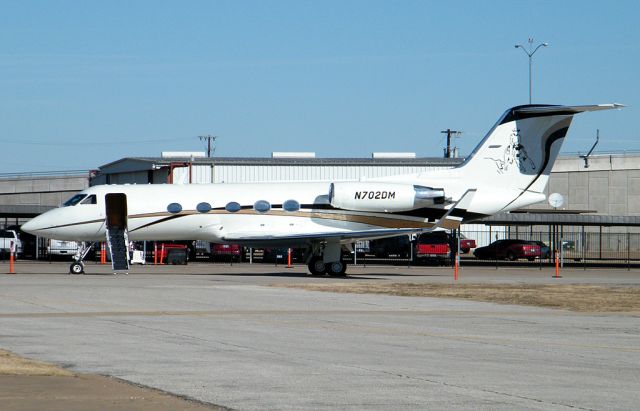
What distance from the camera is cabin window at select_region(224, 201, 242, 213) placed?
1475 inches

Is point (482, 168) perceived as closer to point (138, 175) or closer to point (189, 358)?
point (189, 358)

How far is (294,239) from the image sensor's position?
36.4 metres

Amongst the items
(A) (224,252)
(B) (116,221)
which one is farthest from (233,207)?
(A) (224,252)

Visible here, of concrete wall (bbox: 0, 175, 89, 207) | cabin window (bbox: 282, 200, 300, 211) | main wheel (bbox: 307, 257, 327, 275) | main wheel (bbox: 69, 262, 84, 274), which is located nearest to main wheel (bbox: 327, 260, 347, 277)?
main wheel (bbox: 307, 257, 327, 275)

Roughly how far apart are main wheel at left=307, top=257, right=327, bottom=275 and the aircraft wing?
4.38 feet

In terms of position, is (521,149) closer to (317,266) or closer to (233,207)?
(317,266)

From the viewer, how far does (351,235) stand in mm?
35906

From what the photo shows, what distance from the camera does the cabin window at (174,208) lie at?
1475 inches

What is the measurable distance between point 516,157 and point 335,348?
24428 mm

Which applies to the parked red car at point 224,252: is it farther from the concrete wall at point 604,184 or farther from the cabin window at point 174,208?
the concrete wall at point 604,184

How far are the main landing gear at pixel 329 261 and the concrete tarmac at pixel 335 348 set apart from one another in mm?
11259

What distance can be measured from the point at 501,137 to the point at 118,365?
2749cm

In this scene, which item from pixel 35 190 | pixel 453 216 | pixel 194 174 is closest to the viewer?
pixel 453 216

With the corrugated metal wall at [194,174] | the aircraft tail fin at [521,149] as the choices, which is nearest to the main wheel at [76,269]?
the aircraft tail fin at [521,149]
